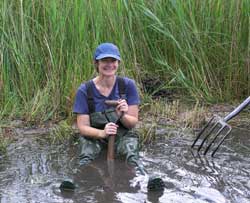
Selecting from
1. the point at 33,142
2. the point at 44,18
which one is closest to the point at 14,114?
the point at 33,142

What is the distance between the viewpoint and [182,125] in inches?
238

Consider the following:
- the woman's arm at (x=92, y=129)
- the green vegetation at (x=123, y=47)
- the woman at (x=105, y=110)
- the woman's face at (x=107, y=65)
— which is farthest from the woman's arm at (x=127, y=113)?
the green vegetation at (x=123, y=47)

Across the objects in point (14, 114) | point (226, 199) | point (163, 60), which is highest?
point (163, 60)

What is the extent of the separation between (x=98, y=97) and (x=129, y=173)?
2.51 ft

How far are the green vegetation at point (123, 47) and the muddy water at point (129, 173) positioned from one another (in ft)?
2.22

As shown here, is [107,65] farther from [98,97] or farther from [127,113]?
[127,113]

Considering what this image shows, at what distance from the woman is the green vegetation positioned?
953 millimetres

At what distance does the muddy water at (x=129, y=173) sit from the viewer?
4.23 meters

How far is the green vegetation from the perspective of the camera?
20.5 feet

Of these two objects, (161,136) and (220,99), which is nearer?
(161,136)

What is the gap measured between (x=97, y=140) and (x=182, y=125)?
122 cm

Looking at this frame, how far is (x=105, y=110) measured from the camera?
5.06m

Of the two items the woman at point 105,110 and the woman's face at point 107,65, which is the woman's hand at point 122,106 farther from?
the woman's face at point 107,65

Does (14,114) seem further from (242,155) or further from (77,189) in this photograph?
(242,155)
